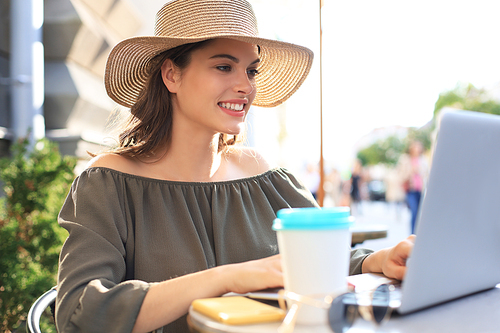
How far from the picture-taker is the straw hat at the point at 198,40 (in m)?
1.50

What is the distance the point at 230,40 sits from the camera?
1589 millimetres

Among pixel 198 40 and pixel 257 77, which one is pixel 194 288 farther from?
pixel 257 77

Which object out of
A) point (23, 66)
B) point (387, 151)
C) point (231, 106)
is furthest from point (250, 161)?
point (387, 151)

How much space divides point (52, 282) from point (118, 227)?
127 cm

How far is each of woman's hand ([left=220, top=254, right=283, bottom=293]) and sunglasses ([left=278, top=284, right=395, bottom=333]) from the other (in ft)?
0.51

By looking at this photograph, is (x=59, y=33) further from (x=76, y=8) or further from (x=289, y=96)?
(x=289, y=96)

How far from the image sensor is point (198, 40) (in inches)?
58.4

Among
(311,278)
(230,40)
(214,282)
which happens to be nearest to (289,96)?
(230,40)

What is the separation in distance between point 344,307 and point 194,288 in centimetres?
33

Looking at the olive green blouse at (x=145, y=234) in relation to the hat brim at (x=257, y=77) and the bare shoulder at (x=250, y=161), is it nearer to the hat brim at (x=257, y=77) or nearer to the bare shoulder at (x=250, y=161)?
the bare shoulder at (x=250, y=161)

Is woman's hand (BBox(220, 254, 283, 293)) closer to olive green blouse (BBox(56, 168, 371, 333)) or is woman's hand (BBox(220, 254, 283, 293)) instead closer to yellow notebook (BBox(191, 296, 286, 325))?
yellow notebook (BBox(191, 296, 286, 325))

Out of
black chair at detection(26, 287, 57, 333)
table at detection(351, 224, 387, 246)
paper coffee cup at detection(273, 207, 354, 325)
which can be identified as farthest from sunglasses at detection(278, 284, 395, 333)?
table at detection(351, 224, 387, 246)

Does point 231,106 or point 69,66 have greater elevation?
point 69,66

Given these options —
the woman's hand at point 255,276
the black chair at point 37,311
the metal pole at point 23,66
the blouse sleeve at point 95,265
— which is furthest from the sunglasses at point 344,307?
the metal pole at point 23,66
